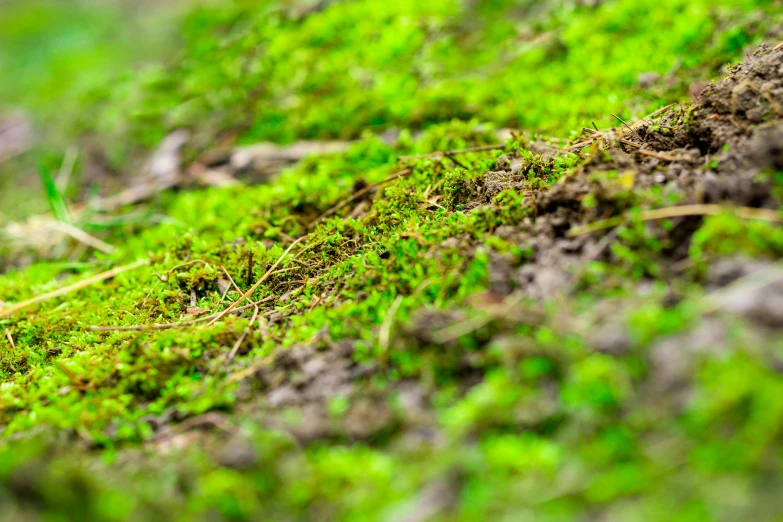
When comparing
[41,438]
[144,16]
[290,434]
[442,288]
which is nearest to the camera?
[290,434]

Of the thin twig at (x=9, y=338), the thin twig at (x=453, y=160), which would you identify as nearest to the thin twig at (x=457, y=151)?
the thin twig at (x=453, y=160)

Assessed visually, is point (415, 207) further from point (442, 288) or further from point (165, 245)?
point (165, 245)

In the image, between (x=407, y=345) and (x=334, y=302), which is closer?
(x=407, y=345)

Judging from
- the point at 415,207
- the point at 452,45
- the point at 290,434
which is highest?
the point at 452,45

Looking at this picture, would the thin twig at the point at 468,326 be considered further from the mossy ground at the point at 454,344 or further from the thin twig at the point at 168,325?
the thin twig at the point at 168,325

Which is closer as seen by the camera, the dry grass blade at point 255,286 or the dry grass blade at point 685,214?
the dry grass blade at point 685,214

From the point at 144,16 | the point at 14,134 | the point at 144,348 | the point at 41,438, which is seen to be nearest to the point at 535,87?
the point at 144,348
